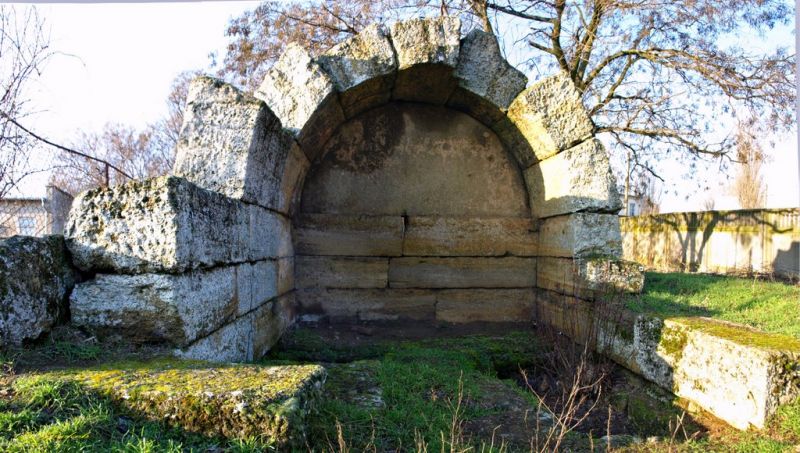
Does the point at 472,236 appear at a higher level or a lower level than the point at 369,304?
higher

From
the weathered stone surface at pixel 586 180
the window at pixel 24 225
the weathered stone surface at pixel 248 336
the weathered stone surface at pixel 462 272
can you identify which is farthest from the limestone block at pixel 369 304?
the window at pixel 24 225

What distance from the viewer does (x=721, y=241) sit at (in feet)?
35.9

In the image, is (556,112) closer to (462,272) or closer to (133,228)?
(462,272)

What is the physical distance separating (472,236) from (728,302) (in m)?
2.57

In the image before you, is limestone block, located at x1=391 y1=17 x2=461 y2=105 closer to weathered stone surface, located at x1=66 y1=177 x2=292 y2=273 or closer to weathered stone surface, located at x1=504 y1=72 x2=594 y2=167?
weathered stone surface, located at x1=504 y1=72 x2=594 y2=167

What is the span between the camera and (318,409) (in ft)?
7.77

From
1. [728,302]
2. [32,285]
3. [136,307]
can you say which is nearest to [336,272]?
[136,307]

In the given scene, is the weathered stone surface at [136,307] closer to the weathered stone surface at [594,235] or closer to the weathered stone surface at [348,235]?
the weathered stone surface at [348,235]

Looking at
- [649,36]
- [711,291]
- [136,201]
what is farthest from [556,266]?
[649,36]

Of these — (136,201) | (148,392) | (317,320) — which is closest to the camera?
(148,392)

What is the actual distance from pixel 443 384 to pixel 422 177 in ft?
9.21

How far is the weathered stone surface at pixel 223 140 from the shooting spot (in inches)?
150

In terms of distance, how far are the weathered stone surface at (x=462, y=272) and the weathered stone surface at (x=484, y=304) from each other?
8cm

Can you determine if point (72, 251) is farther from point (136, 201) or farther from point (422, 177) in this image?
point (422, 177)
